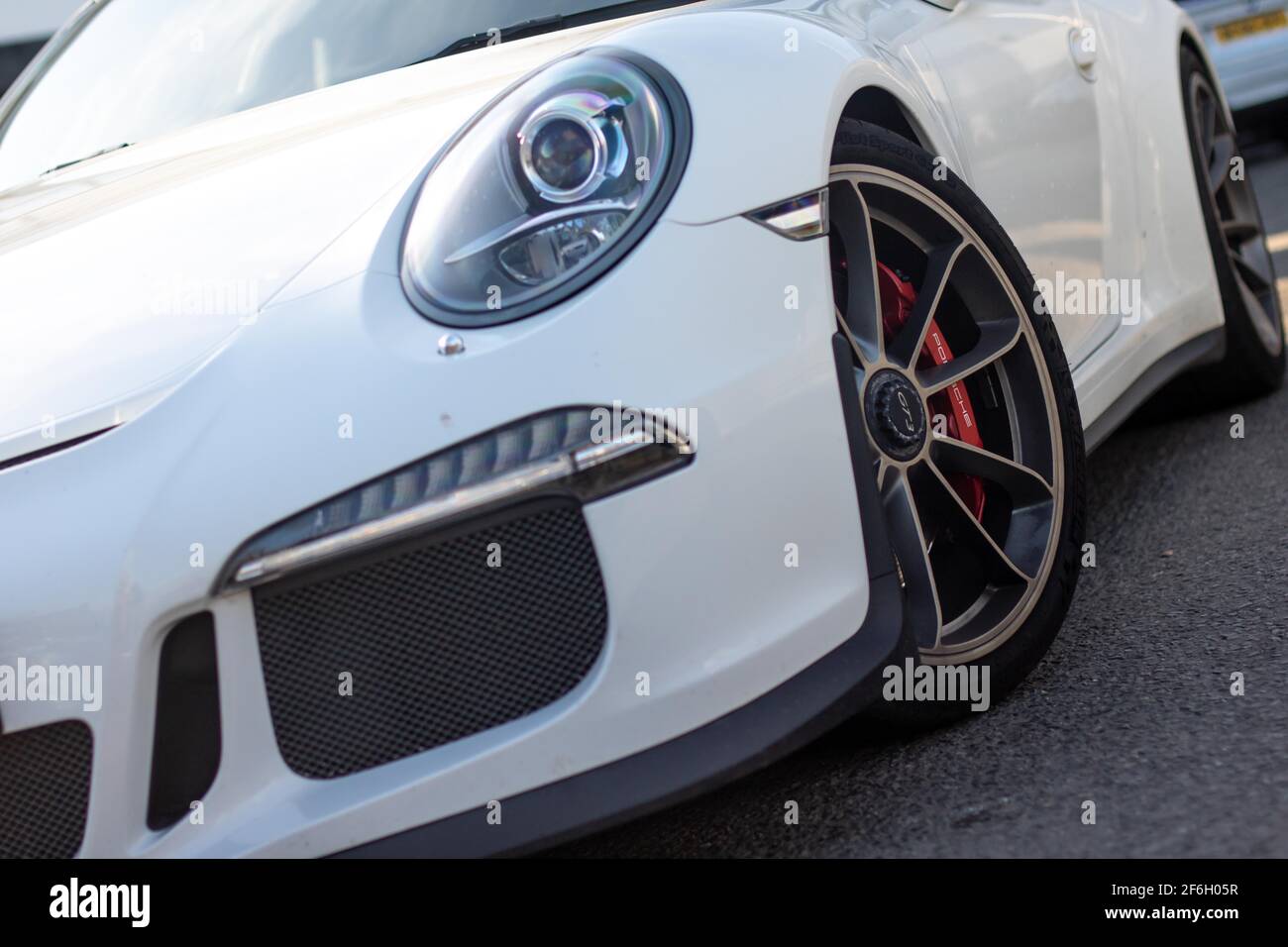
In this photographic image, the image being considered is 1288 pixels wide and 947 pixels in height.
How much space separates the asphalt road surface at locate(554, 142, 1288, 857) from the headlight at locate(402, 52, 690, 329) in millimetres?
761

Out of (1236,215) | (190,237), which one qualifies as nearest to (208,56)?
(190,237)

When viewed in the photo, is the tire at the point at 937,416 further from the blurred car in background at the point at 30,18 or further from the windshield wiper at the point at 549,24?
the blurred car in background at the point at 30,18

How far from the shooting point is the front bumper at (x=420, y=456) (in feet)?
5.88

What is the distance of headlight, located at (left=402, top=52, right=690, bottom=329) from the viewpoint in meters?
1.93

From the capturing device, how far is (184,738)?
6.04 ft

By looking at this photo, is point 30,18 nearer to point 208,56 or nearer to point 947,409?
point 208,56

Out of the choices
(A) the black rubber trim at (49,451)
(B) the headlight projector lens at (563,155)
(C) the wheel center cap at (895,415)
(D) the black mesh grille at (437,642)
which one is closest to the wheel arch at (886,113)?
(C) the wheel center cap at (895,415)

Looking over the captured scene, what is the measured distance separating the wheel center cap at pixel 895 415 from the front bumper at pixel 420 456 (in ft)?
0.73

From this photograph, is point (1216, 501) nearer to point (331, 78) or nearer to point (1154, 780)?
point (1154, 780)

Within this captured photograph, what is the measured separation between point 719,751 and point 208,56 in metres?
1.88

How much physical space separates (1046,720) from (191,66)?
2005mm

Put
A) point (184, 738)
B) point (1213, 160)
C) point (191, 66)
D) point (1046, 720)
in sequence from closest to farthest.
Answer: point (184, 738), point (1046, 720), point (191, 66), point (1213, 160)

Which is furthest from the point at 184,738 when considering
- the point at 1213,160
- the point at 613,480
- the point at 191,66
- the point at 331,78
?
the point at 1213,160
